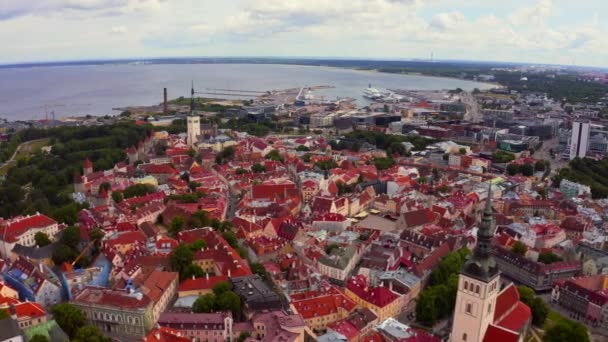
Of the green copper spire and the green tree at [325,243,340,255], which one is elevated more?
the green copper spire

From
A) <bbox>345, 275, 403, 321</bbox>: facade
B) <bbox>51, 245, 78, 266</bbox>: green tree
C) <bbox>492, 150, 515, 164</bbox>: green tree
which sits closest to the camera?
<bbox>345, 275, 403, 321</bbox>: facade

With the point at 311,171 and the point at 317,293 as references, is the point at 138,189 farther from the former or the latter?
the point at 317,293

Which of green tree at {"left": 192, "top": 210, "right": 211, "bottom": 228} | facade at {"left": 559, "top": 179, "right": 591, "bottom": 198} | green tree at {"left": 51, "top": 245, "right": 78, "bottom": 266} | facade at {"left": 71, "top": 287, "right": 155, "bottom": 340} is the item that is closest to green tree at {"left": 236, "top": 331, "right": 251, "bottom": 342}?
facade at {"left": 71, "top": 287, "right": 155, "bottom": 340}

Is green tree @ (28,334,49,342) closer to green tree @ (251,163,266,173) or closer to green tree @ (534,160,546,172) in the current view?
green tree @ (251,163,266,173)

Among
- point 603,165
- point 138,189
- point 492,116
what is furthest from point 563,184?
point 492,116

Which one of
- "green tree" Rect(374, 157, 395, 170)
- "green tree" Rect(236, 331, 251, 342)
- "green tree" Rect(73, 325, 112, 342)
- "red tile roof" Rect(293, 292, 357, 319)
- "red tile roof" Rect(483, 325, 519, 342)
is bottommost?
"green tree" Rect(236, 331, 251, 342)

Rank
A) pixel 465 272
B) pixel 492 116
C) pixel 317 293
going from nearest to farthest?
pixel 465 272
pixel 317 293
pixel 492 116

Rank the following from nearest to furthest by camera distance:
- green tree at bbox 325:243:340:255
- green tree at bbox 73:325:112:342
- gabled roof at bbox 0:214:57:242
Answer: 1. green tree at bbox 73:325:112:342
2. gabled roof at bbox 0:214:57:242
3. green tree at bbox 325:243:340:255
